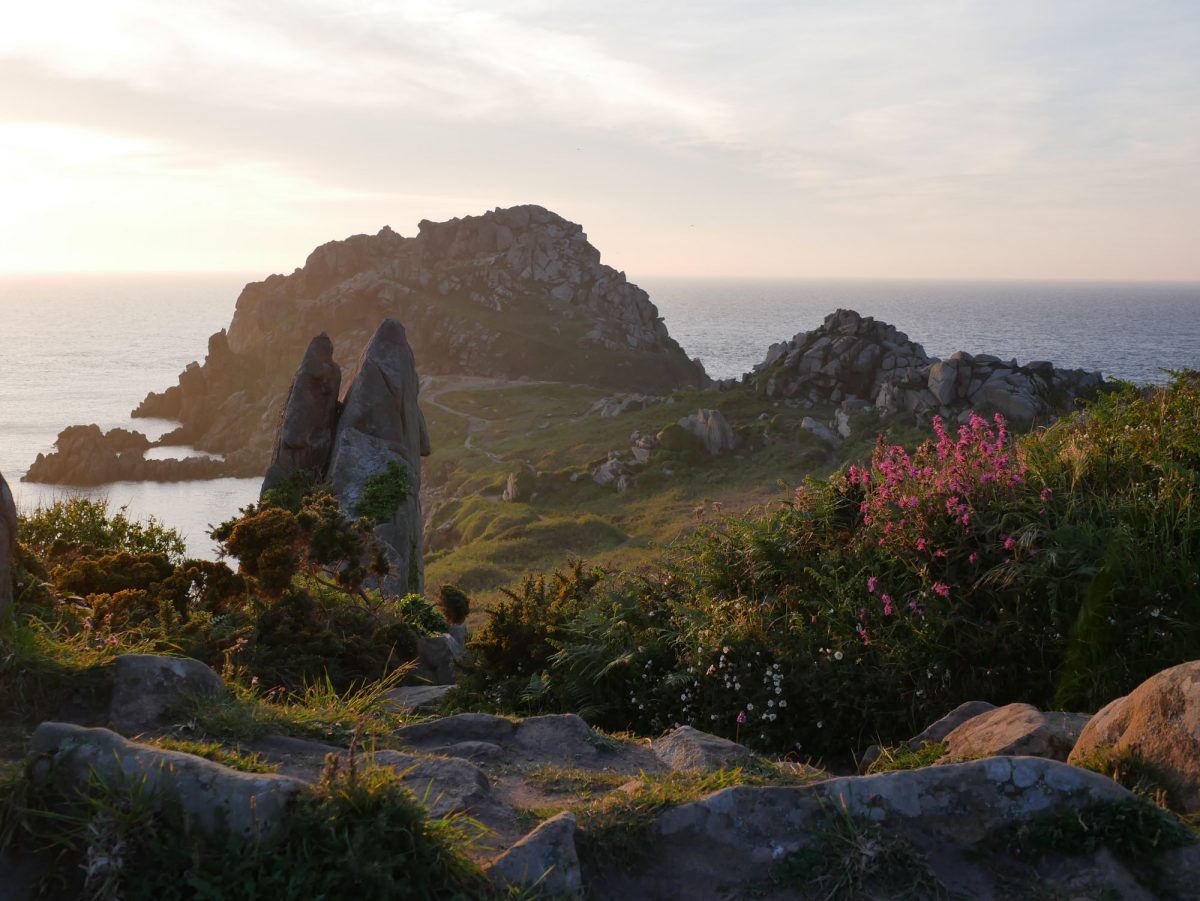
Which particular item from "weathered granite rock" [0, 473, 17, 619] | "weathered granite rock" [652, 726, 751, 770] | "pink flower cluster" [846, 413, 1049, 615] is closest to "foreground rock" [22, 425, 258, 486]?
"weathered granite rock" [0, 473, 17, 619]

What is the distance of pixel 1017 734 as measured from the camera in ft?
20.6

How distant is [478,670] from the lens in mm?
10922

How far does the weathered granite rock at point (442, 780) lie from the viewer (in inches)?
187

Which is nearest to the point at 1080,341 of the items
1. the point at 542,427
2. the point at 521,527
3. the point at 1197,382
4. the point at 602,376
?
the point at 602,376

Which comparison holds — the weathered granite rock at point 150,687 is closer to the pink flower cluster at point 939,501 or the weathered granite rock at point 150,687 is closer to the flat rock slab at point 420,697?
the flat rock slab at point 420,697

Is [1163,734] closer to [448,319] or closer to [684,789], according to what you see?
[684,789]

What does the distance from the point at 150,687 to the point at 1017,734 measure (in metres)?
5.75

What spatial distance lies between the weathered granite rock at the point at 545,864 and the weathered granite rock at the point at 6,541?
4.57 m

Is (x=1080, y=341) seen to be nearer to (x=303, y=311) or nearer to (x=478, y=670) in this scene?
(x=303, y=311)

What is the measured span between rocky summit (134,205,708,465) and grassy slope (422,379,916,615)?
1040 inches

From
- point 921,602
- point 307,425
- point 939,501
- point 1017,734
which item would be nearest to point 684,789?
point 1017,734

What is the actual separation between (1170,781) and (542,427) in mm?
85230

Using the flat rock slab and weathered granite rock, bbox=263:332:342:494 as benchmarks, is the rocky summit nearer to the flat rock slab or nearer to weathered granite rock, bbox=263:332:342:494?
weathered granite rock, bbox=263:332:342:494

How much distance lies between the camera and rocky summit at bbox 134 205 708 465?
12200 cm
